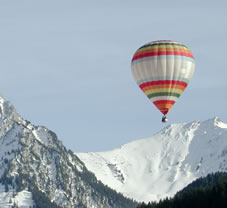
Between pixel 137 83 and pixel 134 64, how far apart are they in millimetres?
3698

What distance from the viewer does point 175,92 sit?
178125 millimetres

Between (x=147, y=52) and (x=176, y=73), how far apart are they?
6.84m

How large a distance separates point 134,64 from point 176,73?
327 inches

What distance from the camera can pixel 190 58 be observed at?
18012 cm

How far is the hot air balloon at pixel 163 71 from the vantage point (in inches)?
6939

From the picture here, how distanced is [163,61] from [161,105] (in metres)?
8.34

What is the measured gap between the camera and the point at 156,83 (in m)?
176

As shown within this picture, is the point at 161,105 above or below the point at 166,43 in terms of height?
below

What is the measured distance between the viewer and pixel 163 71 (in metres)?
176

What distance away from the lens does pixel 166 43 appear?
17962cm

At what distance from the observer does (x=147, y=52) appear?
17838 cm

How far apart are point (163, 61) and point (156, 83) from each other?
4.43 m

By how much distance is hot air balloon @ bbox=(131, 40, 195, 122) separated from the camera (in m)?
176

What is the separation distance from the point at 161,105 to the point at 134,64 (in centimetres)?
984
